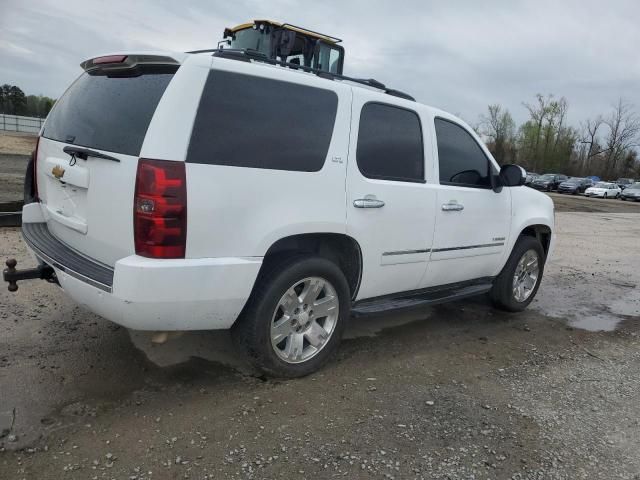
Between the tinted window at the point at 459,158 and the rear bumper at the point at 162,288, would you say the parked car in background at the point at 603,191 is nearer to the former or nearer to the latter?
the tinted window at the point at 459,158

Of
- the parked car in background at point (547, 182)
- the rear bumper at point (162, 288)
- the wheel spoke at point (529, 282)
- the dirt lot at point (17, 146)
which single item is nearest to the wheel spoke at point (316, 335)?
the rear bumper at point (162, 288)

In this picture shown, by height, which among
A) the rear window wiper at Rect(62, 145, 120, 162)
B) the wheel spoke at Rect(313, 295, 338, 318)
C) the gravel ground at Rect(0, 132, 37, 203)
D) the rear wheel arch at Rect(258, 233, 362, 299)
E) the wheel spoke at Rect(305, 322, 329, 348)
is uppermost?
the rear window wiper at Rect(62, 145, 120, 162)

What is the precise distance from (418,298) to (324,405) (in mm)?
1384

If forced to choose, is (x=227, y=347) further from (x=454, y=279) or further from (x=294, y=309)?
(x=454, y=279)

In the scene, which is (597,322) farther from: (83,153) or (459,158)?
(83,153)

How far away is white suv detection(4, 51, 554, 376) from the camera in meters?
2.79

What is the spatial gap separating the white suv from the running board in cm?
2

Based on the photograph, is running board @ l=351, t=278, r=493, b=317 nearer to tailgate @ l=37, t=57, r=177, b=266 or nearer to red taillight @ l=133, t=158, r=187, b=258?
red taillight @ l=133, t=158, r=187, b=258

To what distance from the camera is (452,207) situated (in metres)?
4.27

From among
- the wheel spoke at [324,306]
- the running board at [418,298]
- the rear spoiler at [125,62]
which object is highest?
the rear spoiler at [125,62]

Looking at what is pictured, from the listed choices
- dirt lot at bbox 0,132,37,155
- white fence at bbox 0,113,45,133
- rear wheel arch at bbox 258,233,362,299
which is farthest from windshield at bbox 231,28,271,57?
white fence at bbox 0,113,45,133

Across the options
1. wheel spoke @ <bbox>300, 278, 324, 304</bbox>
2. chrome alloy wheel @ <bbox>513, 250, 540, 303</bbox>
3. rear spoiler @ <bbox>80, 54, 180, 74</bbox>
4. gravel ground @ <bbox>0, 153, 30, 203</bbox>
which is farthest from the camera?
gravel ground @ <bbox>0, 153, 30, 203</bbox>

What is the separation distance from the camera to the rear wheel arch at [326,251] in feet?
10.9

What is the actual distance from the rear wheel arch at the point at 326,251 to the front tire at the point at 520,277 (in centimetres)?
212
